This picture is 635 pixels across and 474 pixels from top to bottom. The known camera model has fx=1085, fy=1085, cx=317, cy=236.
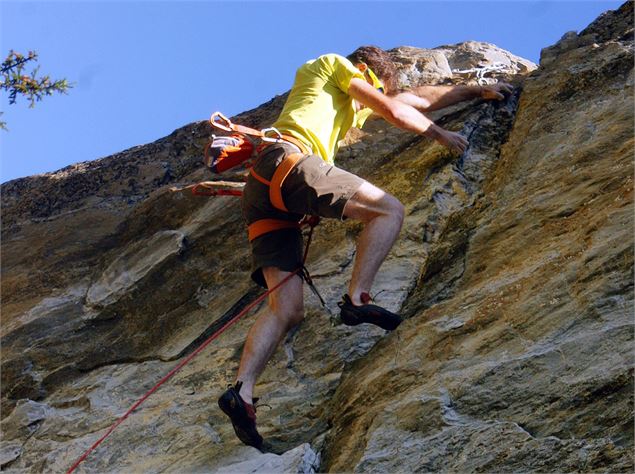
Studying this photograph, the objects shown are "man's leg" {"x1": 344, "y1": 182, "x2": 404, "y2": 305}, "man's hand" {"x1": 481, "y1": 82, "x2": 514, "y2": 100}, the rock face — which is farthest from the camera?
"man's hand" {"x1": 481, "y1": 82, "x2": 514, "y2": 100}

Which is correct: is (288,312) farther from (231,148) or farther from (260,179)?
(231,148)

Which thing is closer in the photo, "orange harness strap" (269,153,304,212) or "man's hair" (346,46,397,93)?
"orange harness strap" (269,153,304,212)

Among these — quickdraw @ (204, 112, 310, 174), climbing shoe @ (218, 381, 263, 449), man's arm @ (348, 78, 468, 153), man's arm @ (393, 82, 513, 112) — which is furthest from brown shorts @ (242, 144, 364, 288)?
man's arm @ (393, 82, 513, 112)

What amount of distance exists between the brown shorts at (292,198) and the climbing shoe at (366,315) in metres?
0.50

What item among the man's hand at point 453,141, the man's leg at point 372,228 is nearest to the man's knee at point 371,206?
Result: the man's leg at point 372,228

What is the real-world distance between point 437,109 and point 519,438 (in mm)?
3326

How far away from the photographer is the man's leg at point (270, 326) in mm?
6055

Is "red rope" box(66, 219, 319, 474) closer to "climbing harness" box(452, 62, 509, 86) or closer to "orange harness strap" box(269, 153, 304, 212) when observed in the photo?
"orange harness strap" box(269, 153, 304, 212)

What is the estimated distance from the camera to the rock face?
5.23 metres

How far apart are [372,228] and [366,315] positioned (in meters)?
0.51

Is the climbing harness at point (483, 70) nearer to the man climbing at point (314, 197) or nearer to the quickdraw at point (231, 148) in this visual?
the man climbing at point (314, 197)

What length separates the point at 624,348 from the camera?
16.5 ft

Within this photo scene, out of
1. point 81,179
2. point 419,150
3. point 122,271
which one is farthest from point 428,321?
point 81,179

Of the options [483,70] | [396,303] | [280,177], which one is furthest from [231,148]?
[483,70]
